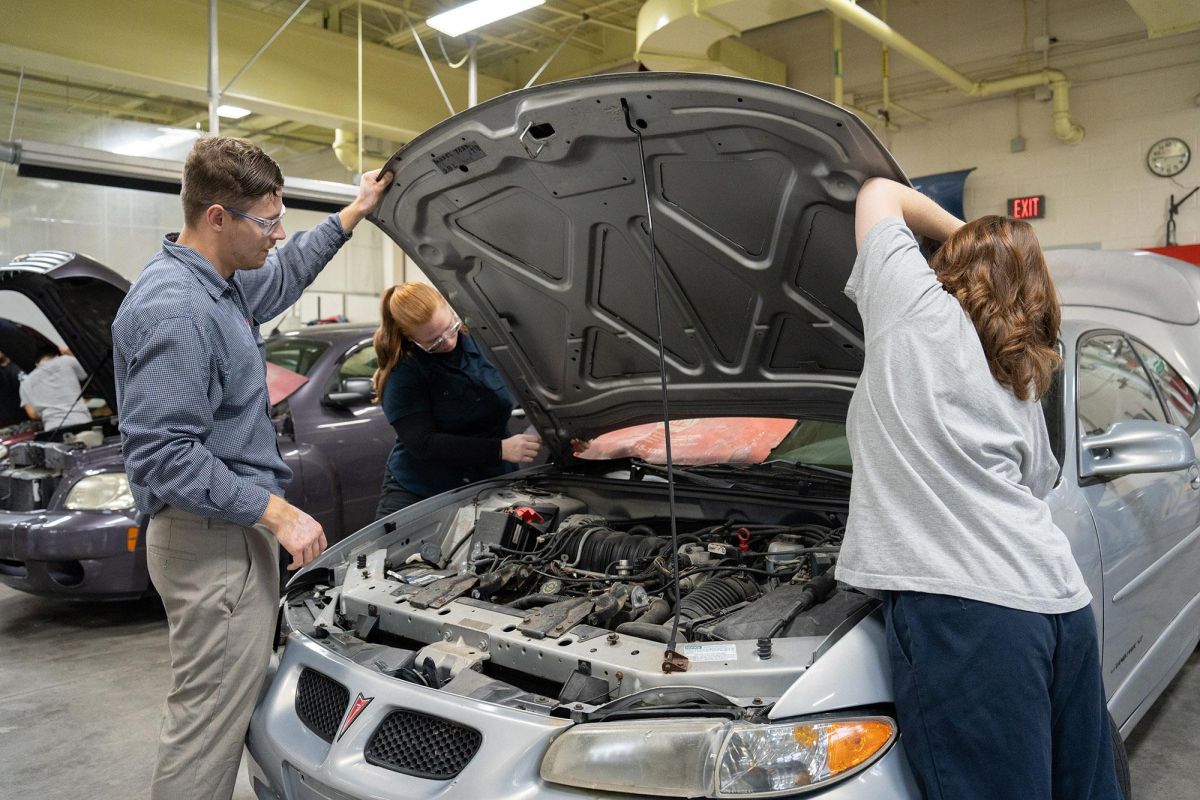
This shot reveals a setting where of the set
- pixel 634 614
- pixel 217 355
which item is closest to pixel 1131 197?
pixel 634 614

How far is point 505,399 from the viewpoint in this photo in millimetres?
3350

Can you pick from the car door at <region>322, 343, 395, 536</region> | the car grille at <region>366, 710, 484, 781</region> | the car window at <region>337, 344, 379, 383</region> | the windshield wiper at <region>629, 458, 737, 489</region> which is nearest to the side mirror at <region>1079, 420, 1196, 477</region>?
the windshield wiper at <region>629, 458, 737, 489</region>

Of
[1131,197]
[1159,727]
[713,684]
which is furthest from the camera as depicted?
[1131,197]

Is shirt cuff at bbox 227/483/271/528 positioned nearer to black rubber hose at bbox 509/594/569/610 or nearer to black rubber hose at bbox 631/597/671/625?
black rubber hose at bbox 509/594/569/610

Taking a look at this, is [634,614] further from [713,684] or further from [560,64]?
[560,64]

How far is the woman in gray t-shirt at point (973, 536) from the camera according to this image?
1.43 meters

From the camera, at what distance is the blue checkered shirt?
1.83m

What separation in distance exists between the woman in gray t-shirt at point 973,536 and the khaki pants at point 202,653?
1297 mm

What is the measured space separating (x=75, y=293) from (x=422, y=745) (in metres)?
3.75

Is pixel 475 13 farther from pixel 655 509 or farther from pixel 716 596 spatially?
pixel 716 596

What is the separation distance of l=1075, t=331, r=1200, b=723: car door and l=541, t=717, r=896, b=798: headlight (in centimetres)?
95

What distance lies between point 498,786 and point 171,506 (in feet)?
3.17

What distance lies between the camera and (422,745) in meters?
1.71

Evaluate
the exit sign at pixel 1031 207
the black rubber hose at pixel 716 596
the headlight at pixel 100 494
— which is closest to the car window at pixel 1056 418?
the black rubber hose at pixel 716 596
